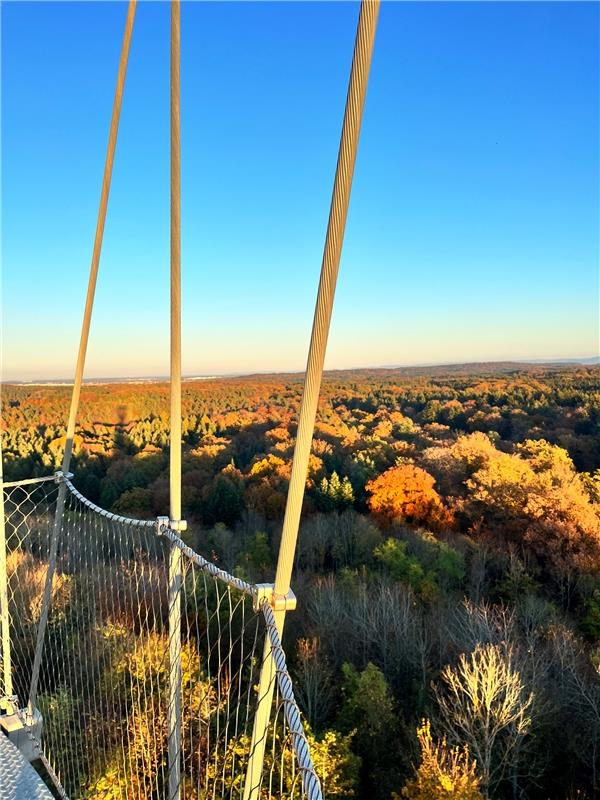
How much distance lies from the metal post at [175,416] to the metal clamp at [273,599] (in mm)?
640

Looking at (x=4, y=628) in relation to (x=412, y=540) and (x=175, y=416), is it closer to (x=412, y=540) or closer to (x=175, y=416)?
(x=175, y=416)

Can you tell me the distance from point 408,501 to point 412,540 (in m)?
3.19

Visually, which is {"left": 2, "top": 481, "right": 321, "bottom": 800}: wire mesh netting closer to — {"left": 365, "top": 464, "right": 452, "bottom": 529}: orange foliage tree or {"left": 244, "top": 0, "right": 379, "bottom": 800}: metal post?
{"left": 244, "top": 0, "right": 379, "bottom": 800}: metal post

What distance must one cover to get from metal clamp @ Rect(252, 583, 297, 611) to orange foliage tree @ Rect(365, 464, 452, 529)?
17.9 metres

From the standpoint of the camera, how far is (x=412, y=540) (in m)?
15.8

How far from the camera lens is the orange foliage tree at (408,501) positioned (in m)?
18.6

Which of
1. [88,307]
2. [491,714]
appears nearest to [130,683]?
[88,307]

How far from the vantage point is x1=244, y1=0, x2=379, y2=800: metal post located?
34.2 inches

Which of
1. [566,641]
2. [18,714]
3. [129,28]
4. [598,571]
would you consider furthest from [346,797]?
[598,571]

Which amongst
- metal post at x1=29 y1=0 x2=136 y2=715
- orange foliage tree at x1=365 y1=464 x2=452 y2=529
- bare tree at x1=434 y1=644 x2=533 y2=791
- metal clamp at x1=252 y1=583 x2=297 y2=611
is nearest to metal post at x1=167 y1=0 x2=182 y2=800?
metal post at x1=29 y1=0 x2=136 y2=715

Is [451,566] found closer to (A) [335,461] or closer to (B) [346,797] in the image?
(B) [346,797]

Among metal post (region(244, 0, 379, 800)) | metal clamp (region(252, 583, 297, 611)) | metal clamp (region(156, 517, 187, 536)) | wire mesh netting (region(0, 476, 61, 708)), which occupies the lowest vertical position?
wire mesh netting (region(0, 476, 61, 708))

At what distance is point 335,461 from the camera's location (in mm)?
22422

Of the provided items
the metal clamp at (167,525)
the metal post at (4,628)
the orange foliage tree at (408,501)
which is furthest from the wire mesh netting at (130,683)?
Result: the orange foliage tree at (408,501)
